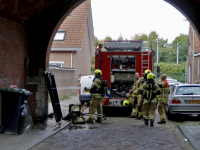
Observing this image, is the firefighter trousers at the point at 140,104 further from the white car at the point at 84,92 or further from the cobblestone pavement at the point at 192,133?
the white car at the point at 84,92

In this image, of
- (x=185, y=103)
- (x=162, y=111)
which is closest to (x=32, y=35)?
(x=162, y=111)

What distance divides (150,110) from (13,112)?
4656mm

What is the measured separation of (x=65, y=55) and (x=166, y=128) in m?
17.4

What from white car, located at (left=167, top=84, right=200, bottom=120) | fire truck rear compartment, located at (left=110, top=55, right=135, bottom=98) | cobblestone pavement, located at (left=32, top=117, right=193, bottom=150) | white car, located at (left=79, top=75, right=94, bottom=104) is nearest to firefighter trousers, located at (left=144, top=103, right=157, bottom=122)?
cobblestone pavement, located at (left=32, top=117, right=193, bottom=150)

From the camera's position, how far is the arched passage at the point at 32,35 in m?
9.61

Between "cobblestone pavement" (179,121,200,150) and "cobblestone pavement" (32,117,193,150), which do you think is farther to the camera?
"cobblestone pavement" (179,121,200,150)

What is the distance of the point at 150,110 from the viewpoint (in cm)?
1112

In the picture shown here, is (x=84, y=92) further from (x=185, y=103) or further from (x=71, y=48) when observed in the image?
(x=71, y=48)

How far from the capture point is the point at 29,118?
10.2 m

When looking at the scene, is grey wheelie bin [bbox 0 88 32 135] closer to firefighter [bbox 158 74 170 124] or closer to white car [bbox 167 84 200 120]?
firefighter [bbox 158 74 170 124]

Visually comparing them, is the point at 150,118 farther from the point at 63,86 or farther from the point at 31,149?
the point at 63,86

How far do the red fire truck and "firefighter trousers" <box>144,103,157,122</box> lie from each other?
2.28 metres

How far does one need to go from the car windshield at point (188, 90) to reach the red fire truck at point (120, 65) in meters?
1.54

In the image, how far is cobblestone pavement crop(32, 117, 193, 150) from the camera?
25.7 ft
